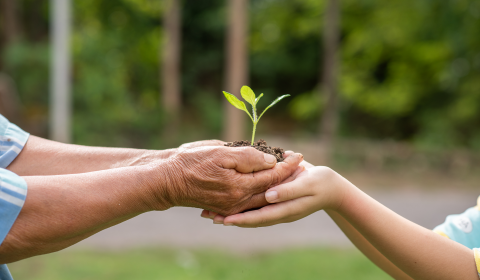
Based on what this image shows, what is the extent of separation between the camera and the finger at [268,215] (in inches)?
71.2

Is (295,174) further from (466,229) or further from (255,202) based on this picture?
(466,229)

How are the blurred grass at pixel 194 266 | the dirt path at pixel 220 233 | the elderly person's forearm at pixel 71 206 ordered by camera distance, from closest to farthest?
1. the elderly person's forearm at pixel 71 206
2. the blurred grass at pixel 194 266
3. the dirt path at pixel 220 233

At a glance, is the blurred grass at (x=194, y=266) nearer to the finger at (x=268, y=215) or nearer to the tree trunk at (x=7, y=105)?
the finger at (x=268, y=215)

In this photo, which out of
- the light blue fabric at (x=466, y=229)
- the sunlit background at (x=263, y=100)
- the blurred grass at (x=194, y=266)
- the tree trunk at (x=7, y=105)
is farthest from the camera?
the tree trunk at (x=7, y=105)

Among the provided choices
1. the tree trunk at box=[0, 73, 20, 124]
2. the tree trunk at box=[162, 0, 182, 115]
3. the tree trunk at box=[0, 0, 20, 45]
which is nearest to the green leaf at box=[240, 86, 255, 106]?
the tree trunk at box=[0, 73, 20, 124]

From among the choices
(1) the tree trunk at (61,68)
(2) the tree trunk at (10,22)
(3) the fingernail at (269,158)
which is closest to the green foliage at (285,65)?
(1) the tree trunk at (61,68)

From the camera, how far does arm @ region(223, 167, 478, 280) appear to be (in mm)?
1742

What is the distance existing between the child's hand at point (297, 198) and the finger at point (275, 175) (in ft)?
0.26

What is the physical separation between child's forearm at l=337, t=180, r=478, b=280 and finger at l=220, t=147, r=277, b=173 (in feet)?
1.38

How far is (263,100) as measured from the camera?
17.5m

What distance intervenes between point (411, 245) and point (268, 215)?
65cm

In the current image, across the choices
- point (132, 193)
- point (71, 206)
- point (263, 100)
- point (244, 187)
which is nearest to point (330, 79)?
point (263, 100)

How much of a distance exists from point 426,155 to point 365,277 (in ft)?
24.5

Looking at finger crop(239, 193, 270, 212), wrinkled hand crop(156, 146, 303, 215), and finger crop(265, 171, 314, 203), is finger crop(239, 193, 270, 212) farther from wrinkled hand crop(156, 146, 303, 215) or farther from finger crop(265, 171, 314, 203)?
finger crop(265, 171, 314, 203)
